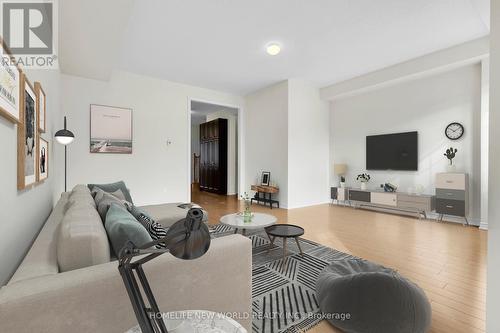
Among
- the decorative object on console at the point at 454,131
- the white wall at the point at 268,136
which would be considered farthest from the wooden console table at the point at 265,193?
the decorative object on console at the point at 454,131

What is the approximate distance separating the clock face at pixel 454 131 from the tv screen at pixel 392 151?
0.51 metres

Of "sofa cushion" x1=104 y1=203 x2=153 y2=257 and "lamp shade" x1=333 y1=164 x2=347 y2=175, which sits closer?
"sofa cushion" x1=104 y1=203 x2=153 y2=257

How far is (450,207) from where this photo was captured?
410 centimetres

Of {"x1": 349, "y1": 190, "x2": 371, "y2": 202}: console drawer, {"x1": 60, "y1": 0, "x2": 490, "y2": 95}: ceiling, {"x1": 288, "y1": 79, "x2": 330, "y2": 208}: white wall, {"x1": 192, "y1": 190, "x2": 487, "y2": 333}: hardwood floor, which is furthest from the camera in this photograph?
{"x1": 288, "y1": 79, "x2": 330, "y2": 208}: white wall

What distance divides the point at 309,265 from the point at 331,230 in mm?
1467

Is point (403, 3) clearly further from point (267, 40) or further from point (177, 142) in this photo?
point (177, 142)

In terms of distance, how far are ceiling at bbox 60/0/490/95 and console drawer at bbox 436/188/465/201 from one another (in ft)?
7.96

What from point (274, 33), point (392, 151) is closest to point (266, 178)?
point (392, 151)

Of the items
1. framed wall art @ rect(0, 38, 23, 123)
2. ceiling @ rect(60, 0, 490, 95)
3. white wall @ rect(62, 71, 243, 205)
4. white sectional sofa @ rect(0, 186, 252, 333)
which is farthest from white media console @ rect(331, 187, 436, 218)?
framed wall art @ rect(0, 38, 23, 123)

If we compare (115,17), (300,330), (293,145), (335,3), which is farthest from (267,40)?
(300,330)

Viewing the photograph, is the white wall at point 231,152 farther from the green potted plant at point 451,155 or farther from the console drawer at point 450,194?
the green potted plant at point 451,155

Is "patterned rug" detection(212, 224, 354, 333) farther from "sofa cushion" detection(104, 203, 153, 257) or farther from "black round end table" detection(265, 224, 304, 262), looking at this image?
"sofa cushion" detection(104, 203, 153, 257)

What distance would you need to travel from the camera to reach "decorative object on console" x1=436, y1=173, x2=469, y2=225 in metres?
3.98

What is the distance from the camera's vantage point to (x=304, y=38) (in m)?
3.67
